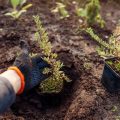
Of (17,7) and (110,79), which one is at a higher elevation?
(17,7)

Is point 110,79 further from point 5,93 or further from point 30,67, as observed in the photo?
point 5,93

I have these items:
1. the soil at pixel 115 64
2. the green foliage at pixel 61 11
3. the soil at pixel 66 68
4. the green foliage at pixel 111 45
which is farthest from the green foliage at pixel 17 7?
the soil at pixel 115 64

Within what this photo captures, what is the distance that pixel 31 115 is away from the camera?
8.95ft

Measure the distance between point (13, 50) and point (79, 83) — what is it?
83cm

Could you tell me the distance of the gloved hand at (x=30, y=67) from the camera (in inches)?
103

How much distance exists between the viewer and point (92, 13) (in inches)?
149

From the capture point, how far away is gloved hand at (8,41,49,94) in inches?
103

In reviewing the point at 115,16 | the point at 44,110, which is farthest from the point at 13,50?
the point at 115,16

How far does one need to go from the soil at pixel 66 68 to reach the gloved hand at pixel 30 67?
0.23 meters

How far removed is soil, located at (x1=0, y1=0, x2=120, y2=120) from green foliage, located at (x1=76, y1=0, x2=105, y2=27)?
93mm

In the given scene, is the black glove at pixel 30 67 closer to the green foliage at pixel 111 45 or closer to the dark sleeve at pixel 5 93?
the dark sleeve at pixel 5 93

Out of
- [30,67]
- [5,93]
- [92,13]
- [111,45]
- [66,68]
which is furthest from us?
[92,13]

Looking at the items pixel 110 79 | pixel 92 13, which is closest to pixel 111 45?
pixel 110 79

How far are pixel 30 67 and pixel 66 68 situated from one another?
0.56 meters
